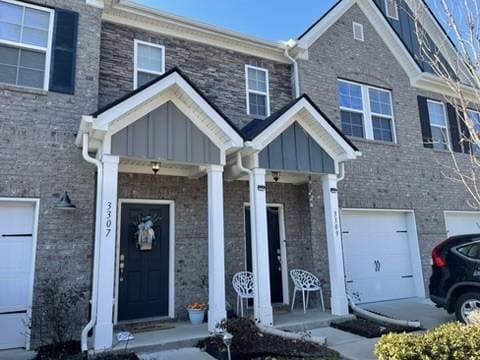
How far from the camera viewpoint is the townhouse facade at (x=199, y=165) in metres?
6.34

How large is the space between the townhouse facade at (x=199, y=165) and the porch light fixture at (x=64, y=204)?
0.08ft

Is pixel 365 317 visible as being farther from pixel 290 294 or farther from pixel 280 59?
pixel 280 59

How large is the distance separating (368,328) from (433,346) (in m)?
2.60

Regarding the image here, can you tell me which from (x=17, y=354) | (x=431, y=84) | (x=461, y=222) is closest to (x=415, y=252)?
(x=461, y=222)

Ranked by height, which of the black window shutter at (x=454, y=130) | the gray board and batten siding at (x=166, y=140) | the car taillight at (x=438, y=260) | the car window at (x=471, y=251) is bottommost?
the car taillight at (x=438, y=260)

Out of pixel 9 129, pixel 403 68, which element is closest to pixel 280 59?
pixel 403 68

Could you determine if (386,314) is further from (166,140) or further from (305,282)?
(166,140)

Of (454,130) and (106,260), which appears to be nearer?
(106,260)

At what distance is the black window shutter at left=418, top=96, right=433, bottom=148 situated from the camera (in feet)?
37.7

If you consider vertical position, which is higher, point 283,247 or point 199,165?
point 199,165

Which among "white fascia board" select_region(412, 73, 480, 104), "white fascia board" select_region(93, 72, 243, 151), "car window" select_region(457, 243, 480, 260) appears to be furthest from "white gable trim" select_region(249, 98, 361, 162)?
"white fascia board" select_region(412, 73, 480, 104)

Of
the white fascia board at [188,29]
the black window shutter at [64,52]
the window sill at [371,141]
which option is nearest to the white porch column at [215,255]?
the black window shutter at [64,52]

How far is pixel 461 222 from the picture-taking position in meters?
11.8

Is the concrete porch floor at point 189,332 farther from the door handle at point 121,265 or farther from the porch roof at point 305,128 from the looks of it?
the porch roof at point 305,128
